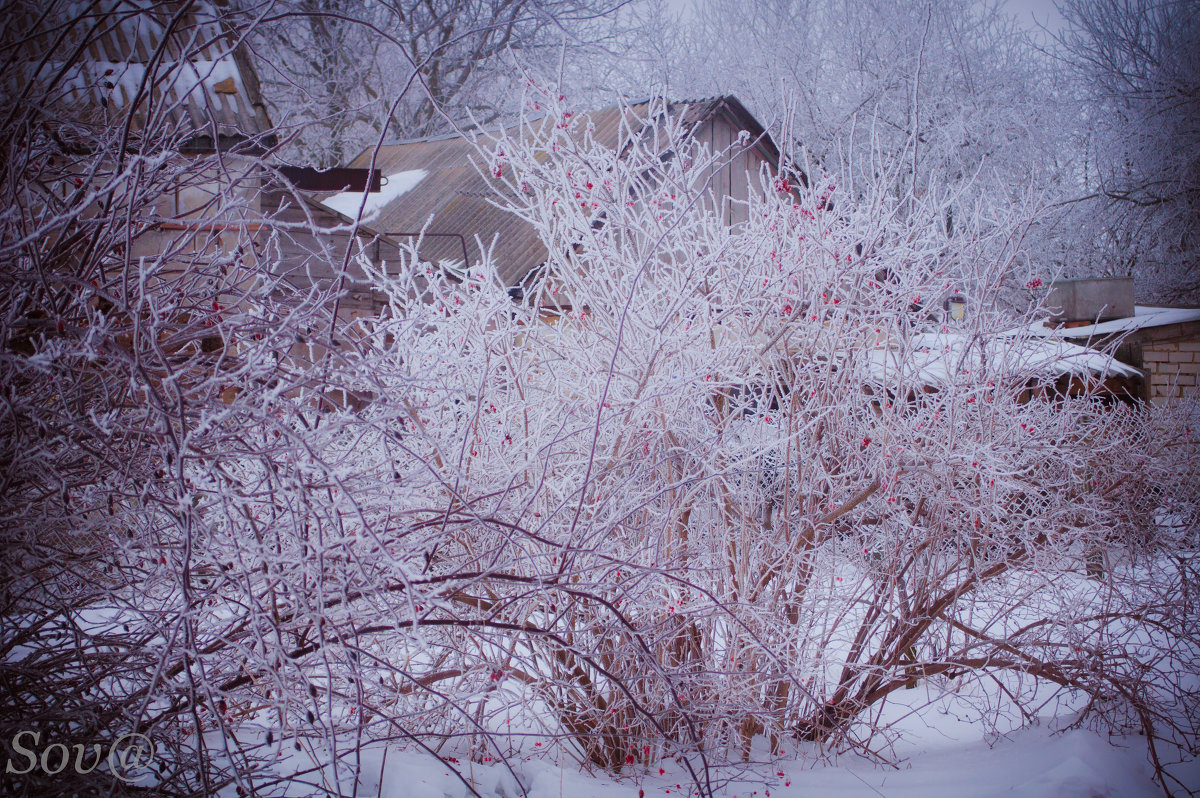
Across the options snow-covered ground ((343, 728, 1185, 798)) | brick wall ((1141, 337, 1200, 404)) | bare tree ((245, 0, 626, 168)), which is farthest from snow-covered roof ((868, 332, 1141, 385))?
bare tree ((245, 0, 626, 168))

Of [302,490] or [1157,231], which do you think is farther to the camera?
[1157,231]

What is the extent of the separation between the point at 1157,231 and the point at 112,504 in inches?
793

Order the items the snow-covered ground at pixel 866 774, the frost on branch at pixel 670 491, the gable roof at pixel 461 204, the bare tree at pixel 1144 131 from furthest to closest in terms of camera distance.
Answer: the bare tree at pixel 1144 131, the gable roof at pixel 461 204, the snow-covered ground at pixel 866 774, the frost on branch at pixel 670 491

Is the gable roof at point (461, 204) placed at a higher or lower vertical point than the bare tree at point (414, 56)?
lower

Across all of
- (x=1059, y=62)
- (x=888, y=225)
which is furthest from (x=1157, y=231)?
(x=888, y=225)

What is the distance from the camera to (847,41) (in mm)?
19797

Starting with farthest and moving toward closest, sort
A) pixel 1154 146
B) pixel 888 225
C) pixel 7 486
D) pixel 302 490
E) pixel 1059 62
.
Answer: pixel 1059 62
pixel 1154 146
pixel 888 225
pixel 7 486
pixel 302 490

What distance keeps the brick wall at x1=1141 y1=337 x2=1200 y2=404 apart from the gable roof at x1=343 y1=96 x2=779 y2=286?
21.2 feet

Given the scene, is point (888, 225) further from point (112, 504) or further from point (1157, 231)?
point (1157, 231)

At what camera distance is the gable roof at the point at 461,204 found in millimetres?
12672

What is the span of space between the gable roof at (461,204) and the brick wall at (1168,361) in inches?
254

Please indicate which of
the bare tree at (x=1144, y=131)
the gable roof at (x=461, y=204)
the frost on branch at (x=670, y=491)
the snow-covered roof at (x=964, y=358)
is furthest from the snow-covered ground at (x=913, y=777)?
the bare tree at (x=1144, y=131)

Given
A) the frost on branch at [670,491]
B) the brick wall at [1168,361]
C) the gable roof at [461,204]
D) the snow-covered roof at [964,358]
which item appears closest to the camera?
the frost on branch at [670,491]

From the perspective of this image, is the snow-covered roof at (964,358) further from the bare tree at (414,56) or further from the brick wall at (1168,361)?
the bare tree at (414,56)
